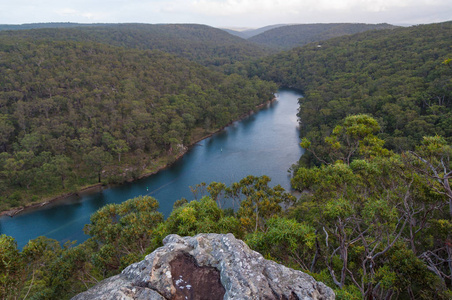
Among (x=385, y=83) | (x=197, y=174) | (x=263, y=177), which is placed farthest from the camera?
(x=385, y=83)

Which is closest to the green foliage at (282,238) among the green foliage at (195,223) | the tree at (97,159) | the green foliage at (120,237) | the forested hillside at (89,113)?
the green foliage at (195,223)

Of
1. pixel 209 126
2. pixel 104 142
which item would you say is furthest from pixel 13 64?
pixel 209 126

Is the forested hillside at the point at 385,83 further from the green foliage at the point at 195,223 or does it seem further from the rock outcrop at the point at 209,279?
the green foliage at the point at 195,223

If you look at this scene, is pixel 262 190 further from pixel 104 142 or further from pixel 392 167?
pixel 104 142

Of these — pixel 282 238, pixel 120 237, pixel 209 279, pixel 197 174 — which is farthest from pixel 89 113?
pixel 209 279

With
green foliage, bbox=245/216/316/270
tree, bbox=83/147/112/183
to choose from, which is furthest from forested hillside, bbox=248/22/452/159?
tree, bbox=83/147/112/183

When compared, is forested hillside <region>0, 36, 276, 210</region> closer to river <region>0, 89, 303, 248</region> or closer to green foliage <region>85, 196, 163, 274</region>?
river <region>0, 89, 303, 248</region>

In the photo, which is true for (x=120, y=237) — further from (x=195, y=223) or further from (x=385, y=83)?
(x=385, y=83)
